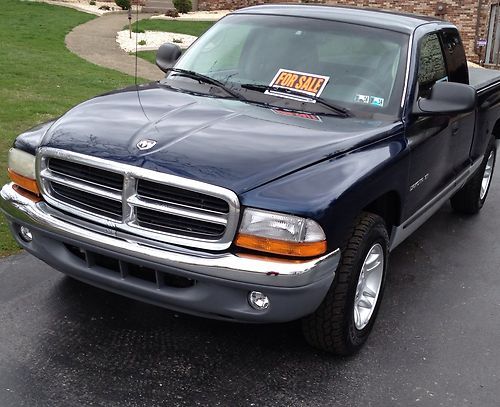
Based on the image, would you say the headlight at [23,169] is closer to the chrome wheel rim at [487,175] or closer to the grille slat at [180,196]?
the grille slat at [180,196]

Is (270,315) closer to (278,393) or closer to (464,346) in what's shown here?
(278,393)

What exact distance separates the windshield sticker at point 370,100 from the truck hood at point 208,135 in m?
0.23

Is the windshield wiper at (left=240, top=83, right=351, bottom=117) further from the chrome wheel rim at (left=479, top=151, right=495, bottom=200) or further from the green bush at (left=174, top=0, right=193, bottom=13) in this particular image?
the green bush at (left=174, top=0, right=193, bottom=13)

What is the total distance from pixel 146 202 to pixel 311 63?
1.74 metres

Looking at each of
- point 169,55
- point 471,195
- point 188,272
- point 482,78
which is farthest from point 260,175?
point 482,78

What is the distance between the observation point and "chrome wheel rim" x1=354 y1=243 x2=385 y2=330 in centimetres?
362

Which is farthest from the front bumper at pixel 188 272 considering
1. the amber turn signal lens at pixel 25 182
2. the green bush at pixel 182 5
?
the green bush at pixel 182 5

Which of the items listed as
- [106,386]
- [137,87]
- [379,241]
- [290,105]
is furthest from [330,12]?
[106,386]

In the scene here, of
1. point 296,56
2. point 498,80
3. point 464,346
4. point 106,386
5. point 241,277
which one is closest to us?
point 241,277

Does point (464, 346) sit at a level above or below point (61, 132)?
below

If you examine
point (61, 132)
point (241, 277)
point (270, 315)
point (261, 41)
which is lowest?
point (270, 315)

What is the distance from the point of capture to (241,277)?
2.90 meters

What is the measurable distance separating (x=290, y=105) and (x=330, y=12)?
1059mm

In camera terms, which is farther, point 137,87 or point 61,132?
point 137,87
